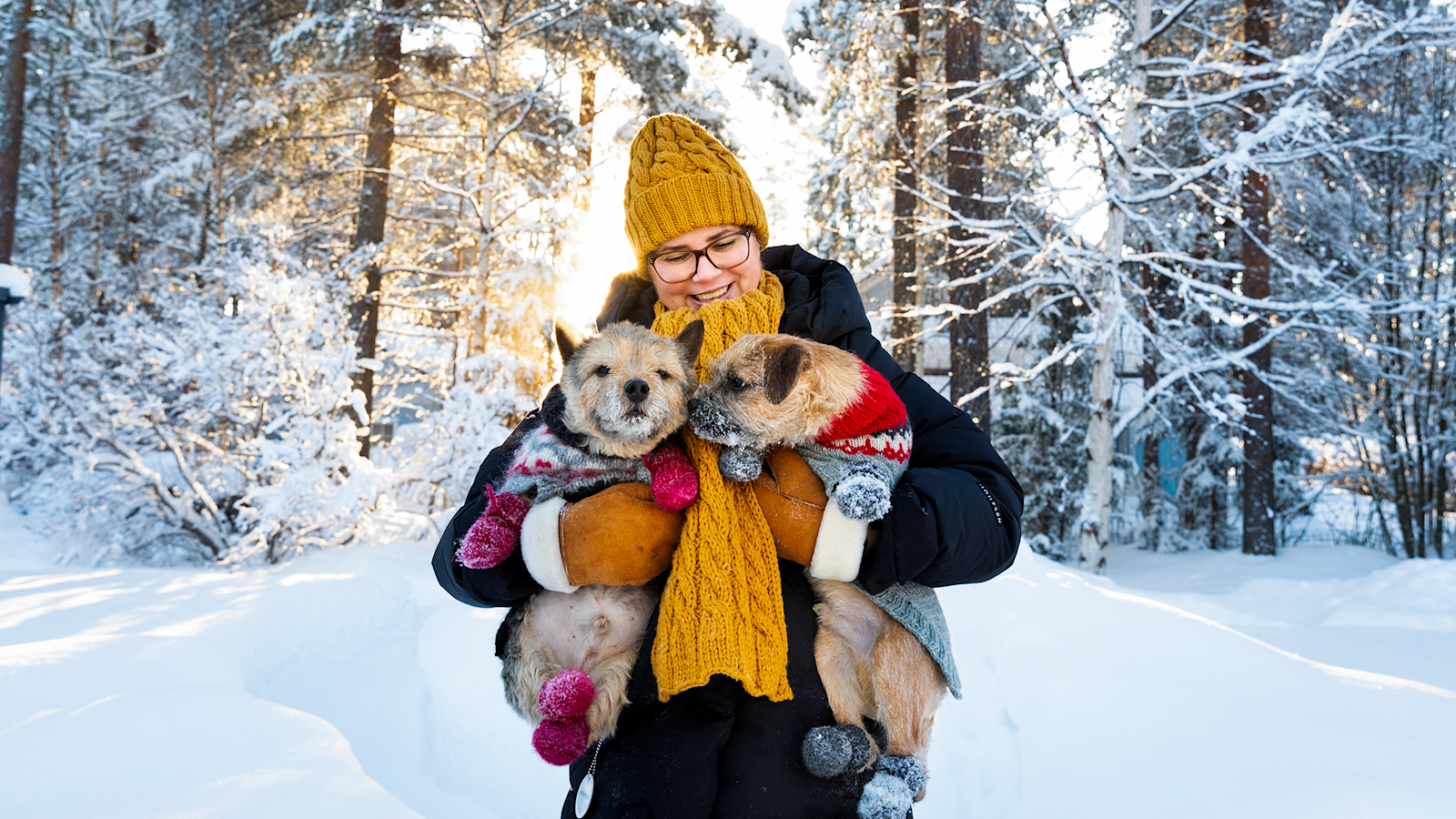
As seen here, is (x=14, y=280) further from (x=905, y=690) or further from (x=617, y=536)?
A: (x=905, y=690)

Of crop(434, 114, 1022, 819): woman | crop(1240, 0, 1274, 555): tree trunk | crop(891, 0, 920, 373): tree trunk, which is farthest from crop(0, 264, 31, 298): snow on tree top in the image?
crop(1240, 0, 1274, 555): tree trunk

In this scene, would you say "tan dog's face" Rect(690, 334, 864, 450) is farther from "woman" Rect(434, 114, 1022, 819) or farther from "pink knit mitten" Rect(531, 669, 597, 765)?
"pink knit mitten" Rect(531, 669, 597, 765)

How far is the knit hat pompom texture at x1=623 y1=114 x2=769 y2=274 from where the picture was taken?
2555 millimetres

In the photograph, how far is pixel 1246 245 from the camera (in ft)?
46.9

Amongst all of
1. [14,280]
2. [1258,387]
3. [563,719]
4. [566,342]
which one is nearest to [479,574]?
[563,719]

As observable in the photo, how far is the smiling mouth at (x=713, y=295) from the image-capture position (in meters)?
2.67

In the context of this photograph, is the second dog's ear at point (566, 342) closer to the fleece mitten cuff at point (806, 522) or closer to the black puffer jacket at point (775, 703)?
the black puffer jacket at point (775, 703)

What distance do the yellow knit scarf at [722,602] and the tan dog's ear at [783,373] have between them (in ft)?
0.84

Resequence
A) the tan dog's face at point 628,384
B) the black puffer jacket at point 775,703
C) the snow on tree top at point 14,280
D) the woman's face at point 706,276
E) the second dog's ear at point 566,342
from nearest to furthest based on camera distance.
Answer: the black puffer jacket at point 775,703 → the tan dog's face at point 628,384 → the second dog's ear at point 566,342 → the woman's face at point 706,276 → the snow on tree top at point 14,280

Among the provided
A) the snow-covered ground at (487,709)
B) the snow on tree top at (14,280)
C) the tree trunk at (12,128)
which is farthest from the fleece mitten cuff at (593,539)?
the tree trunk at (12,128)

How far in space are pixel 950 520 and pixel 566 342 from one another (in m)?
1.34

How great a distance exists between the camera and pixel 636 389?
7.18 feet

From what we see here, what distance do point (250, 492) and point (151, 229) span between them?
12.3 m

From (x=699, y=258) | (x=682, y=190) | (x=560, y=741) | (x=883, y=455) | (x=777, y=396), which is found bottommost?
(x=560, y=741)
